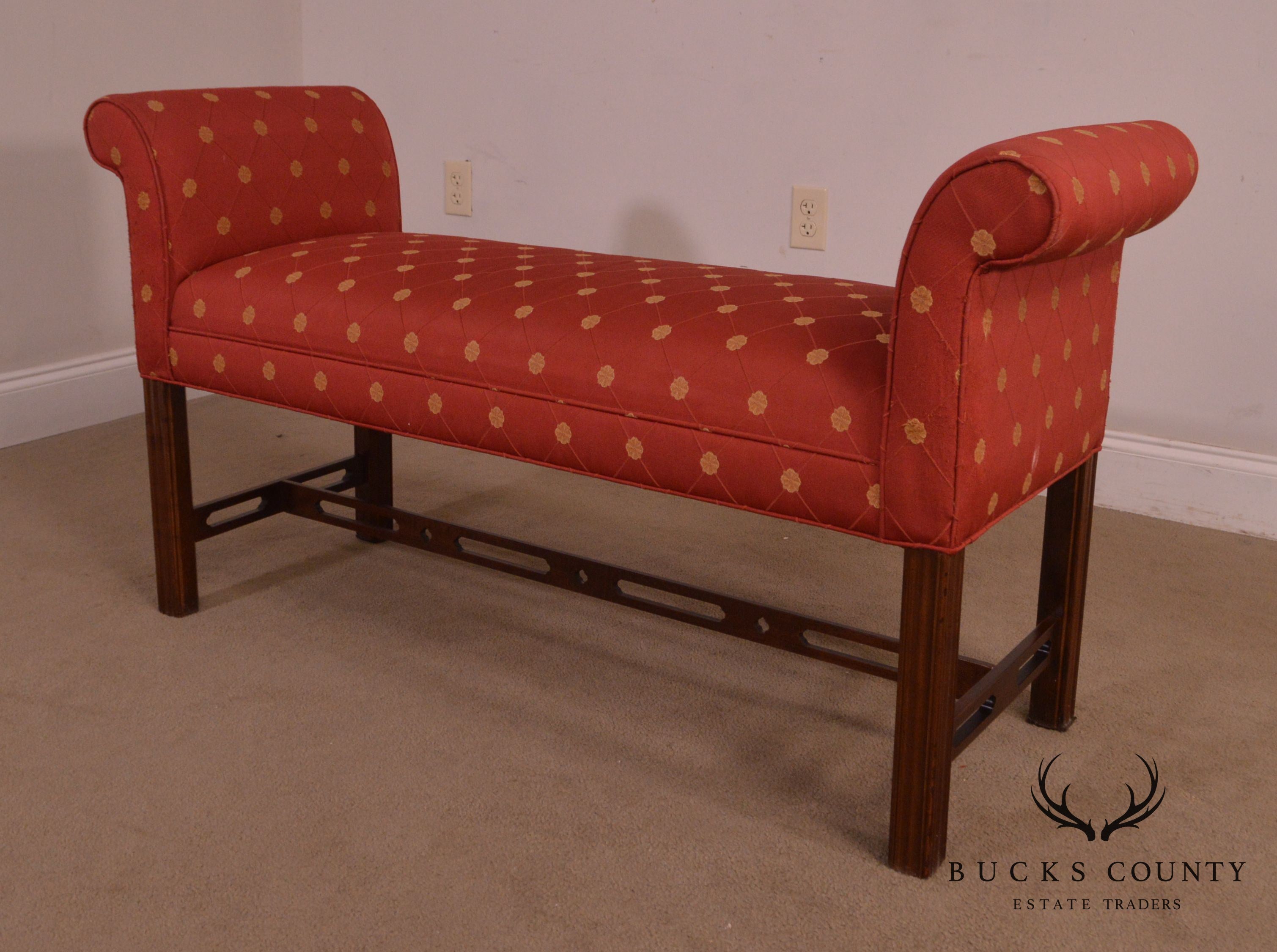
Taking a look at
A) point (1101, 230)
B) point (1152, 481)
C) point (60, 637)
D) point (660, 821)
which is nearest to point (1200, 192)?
point (1152, 481)

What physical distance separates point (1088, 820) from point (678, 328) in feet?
1.88

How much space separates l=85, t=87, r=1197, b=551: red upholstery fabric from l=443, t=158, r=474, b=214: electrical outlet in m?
0.93

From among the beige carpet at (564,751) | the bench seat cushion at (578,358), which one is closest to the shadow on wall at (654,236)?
the beige carpet at (564,751)

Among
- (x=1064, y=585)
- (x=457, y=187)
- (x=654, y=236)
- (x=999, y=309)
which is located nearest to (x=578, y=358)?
(x=999, y=309)

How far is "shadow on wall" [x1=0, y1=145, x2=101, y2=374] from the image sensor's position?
2.15 m

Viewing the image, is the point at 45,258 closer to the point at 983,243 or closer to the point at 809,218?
the point at 809,218

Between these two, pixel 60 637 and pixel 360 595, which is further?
pixel 360 595

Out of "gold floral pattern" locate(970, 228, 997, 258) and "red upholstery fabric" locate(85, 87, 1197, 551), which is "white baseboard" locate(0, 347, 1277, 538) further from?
"gold floral pattern" locate(970, 228, 997, 258)

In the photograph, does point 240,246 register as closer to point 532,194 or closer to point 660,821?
point 660,821

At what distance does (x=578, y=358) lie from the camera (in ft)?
3.54

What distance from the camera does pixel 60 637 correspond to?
4.72 ft

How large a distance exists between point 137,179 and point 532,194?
1.11 m

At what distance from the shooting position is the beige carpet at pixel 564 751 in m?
0.98

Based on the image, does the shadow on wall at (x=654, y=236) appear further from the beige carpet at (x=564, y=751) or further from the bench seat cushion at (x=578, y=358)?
the bench seat cushion at (x=578, y=358)
